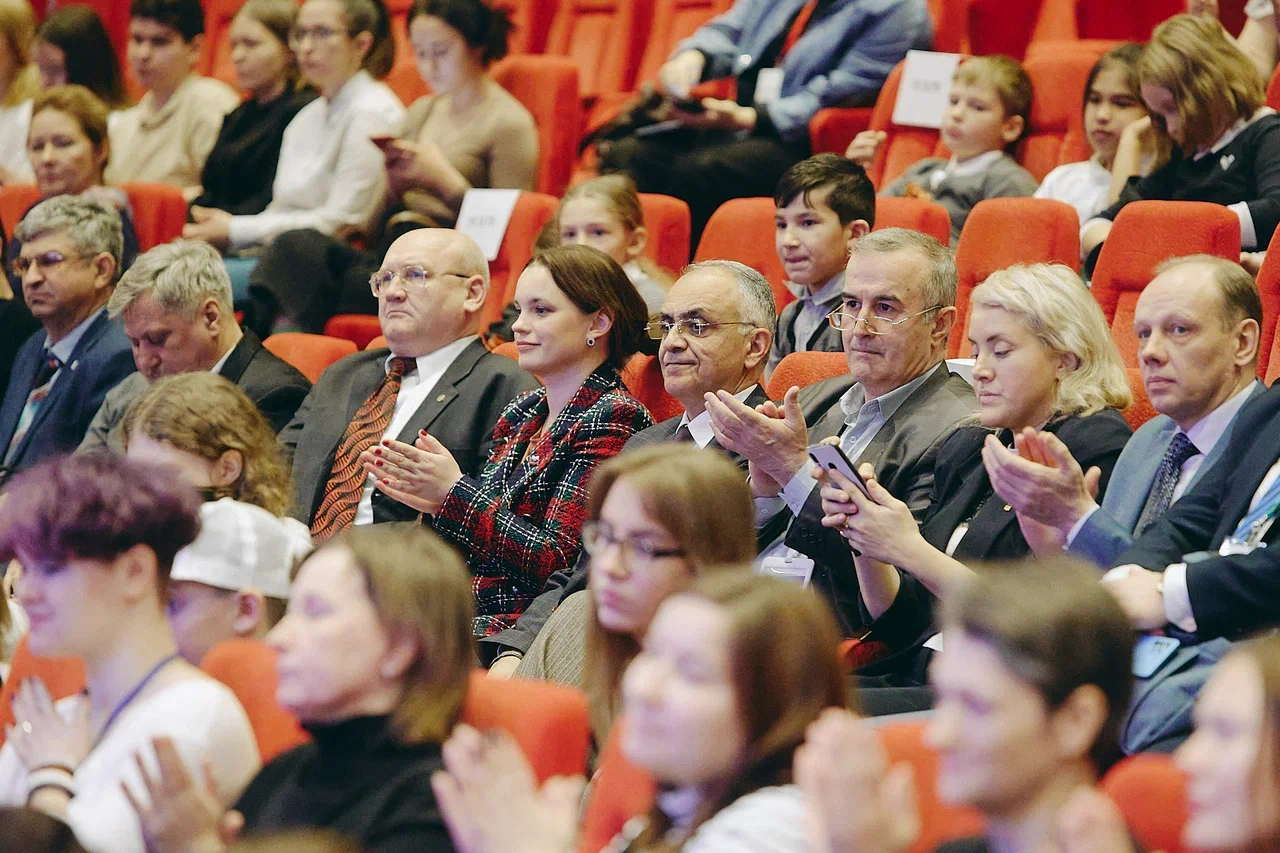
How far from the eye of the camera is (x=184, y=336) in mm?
3820

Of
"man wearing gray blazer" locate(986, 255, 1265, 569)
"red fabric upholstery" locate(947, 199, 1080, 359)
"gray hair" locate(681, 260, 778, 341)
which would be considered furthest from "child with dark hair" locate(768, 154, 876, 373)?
"man wearing gray blazer" locate(986, 255, 1265, 569)

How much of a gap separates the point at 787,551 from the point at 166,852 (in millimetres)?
1427

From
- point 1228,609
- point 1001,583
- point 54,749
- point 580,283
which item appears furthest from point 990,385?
point 54,749

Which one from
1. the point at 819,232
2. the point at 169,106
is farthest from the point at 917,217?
the point at 169,106

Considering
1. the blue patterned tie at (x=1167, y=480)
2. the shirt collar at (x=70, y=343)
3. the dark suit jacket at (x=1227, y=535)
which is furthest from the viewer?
the shirt collar at (x=70, y=343)

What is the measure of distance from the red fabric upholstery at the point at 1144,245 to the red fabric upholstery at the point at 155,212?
8.92ft

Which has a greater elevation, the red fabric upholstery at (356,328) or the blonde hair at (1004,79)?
the blonde hair at (1004,79)

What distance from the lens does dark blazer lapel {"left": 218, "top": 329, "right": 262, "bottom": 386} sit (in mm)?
3826

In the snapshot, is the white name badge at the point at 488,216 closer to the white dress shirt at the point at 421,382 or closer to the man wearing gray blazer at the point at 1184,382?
the white dress shirt at the point at 421,382

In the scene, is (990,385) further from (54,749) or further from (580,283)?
(54,749)

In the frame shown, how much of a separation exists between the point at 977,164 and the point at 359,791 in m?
3.21

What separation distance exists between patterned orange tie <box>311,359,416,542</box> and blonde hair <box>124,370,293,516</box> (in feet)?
1.41

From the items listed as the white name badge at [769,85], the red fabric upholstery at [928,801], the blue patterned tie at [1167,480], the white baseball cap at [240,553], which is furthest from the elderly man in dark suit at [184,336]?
the red fabric upholstery at [928,801]

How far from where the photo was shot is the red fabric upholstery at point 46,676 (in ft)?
7.23
